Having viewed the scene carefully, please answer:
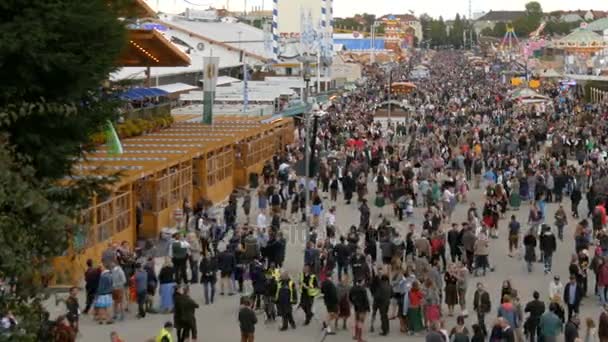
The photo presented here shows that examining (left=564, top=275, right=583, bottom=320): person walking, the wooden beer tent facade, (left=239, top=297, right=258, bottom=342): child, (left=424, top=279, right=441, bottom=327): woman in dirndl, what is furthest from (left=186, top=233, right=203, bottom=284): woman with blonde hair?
(left=564, top=275, right=583, bottom=320): person walking

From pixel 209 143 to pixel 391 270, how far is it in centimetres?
1149

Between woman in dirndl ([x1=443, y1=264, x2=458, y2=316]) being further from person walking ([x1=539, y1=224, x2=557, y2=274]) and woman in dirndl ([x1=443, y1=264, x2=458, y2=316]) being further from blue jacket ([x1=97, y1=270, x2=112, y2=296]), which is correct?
blue jacket ([x1=97, y1=270, x2=112, y2=296])

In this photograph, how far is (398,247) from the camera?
20.0m

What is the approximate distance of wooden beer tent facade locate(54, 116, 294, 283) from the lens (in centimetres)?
2033

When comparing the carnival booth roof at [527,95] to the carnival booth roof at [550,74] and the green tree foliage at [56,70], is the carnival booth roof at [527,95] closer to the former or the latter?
the carnival booth roof at [550,74]

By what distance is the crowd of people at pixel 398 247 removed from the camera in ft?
51.5

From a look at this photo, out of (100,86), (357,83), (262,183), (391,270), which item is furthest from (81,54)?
(357,83)

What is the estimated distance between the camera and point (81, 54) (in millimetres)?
13492

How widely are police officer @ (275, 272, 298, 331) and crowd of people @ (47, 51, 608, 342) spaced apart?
0.09ft

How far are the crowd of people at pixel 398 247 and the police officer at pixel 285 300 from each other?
0.03 m

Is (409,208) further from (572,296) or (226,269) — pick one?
(572,296)

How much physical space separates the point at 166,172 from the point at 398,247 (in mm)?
6800

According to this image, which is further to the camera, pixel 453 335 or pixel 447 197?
pixel 447 197

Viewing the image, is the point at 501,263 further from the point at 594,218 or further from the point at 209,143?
the point at 209,143
